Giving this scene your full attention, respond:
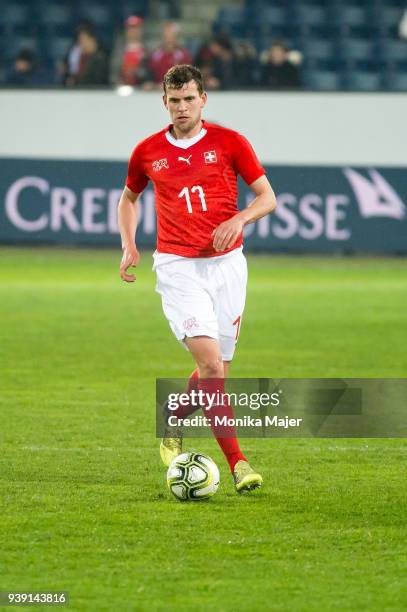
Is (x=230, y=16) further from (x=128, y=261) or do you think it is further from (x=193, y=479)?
(x=193, y=479)

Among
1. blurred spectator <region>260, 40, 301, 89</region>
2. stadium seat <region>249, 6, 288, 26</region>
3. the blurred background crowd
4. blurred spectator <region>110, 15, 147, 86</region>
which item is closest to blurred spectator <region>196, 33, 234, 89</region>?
blurred spectator <region>260, 40, 301, 89</region>

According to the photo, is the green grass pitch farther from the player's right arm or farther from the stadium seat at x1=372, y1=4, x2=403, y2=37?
the stadium seat at x1=372, y1=4, x2=403, y2=37

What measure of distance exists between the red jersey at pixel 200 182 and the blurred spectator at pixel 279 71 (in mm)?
13524

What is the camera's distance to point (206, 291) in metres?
6.73

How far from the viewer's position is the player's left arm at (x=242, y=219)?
6.38 m

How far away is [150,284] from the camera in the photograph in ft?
57.3

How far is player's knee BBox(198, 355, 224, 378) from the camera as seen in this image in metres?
6.55

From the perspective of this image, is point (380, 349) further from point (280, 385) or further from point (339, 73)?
point (339, 73)

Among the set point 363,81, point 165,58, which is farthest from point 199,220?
point 363,81

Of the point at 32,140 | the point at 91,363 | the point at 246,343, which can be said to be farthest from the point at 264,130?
the point at 91,363

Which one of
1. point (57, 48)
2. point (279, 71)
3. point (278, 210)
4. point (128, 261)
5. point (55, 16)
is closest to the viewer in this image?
point (128, 261)

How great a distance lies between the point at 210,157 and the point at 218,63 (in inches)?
550

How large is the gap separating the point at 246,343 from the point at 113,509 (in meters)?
6.31

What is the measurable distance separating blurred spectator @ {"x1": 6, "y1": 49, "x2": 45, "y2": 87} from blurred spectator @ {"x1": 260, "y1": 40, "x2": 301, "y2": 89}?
11.3ft
